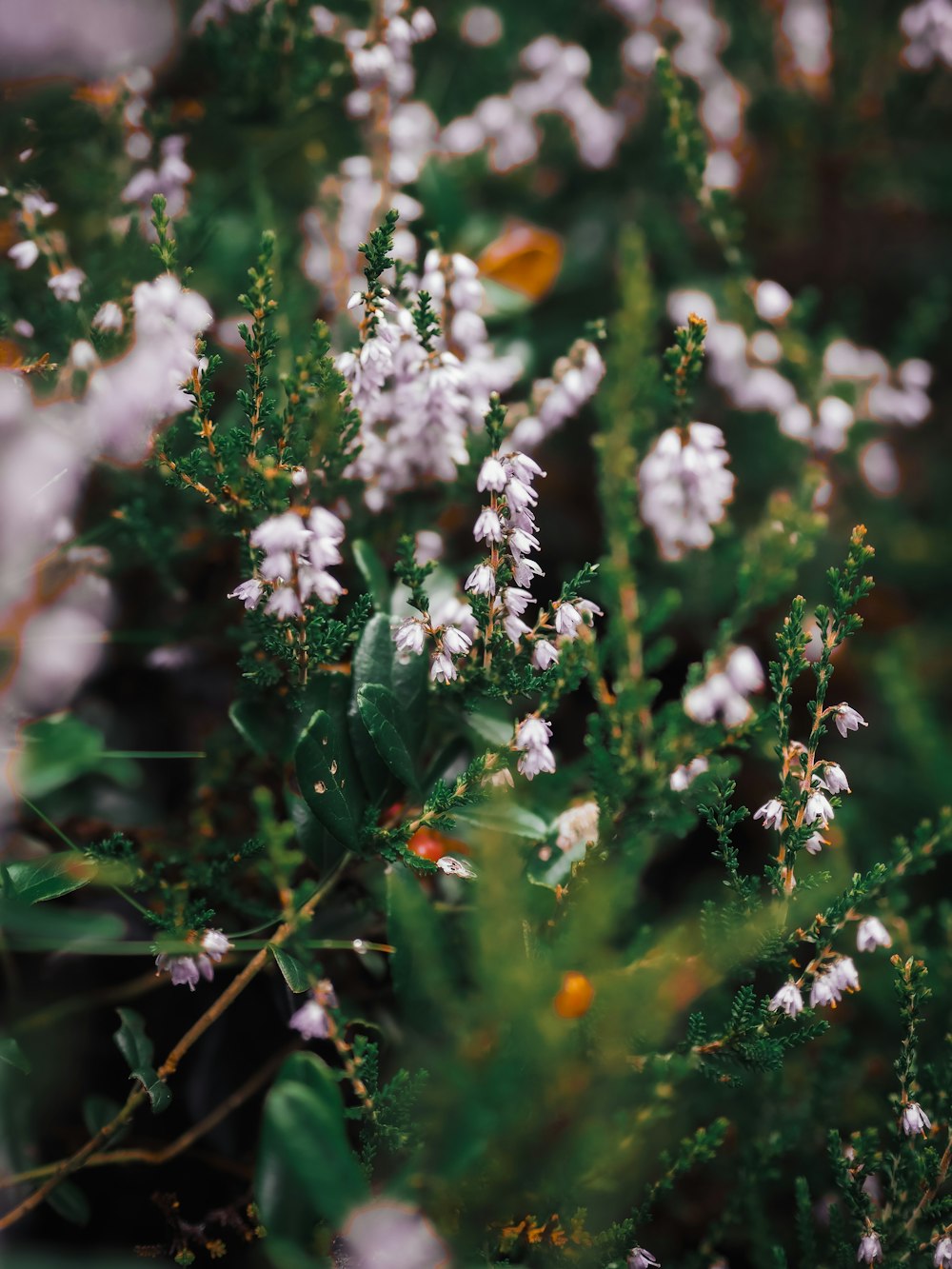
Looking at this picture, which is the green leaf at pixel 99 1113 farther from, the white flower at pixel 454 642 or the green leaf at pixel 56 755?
the white flower at pixel 454 642

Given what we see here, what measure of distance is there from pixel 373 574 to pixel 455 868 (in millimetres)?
327

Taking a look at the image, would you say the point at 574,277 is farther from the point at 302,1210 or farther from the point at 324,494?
the point at 302,1210

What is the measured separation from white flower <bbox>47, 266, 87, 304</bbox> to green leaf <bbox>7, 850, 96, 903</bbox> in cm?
62

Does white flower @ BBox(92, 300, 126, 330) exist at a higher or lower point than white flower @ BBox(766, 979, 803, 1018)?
higher

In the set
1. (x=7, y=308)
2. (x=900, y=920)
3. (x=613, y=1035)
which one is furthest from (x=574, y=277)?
(x=613, y=1035)

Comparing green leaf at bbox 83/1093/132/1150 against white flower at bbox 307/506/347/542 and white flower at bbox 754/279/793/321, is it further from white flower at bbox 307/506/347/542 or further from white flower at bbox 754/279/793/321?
white flower at bbox 754/279/793/321

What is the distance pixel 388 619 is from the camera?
920mm

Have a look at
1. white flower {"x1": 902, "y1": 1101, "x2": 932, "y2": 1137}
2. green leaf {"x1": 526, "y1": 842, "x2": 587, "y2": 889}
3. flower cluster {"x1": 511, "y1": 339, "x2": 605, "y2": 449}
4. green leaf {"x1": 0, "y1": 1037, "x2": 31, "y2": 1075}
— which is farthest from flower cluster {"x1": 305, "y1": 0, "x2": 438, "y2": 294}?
white flower {"x1": 902, "y1": 1101, "x2": 932, "y2": 1137}

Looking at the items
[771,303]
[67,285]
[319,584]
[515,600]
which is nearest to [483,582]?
[515,600]

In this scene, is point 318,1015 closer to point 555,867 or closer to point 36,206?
point 555,867

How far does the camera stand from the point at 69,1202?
2.94 ft

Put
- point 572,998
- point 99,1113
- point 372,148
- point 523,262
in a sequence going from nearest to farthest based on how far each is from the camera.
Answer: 1. point 572,998
2. point 99,1113
3. point 372,148
4. point 523,262

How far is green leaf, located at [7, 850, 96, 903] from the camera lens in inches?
32.8

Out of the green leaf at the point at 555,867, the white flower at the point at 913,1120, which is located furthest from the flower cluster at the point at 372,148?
the white flower at the point at 913,1120
